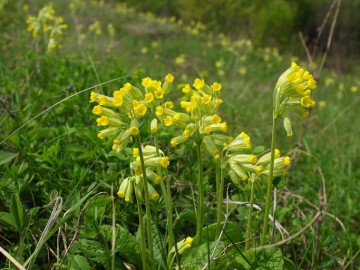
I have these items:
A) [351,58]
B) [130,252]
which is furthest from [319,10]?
[130,252]

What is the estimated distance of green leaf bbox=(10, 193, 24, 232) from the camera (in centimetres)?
170

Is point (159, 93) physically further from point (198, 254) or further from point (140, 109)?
point (198, 254)

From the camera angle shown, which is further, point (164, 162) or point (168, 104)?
point (168, 104)

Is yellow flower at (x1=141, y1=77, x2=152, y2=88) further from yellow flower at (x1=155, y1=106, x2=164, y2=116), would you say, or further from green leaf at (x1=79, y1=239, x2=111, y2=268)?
green leaf at (x1=79, y1=239, x2=111, y2=268)

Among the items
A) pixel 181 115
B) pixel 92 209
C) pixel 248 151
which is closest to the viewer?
pixel 181 115

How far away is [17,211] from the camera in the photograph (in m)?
1.73

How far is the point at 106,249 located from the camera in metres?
1.72

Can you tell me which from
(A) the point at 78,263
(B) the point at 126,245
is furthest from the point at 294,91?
(A) the point at 78,263

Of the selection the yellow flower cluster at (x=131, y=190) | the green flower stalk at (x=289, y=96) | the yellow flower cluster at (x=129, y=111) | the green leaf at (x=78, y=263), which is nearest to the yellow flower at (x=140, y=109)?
the yellow flower cluster at (x=129, y=111)

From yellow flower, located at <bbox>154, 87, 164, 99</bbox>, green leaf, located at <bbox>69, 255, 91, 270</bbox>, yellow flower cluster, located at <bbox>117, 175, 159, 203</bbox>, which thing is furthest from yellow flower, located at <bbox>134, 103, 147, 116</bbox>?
green leaf, located at <bbox>69, 255, 91, 270</bbox>

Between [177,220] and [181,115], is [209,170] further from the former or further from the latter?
[181,115]

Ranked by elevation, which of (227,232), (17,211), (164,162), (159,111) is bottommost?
(227,232)

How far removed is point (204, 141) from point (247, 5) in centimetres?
2681

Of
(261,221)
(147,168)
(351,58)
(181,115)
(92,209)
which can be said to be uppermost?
(181,115)
